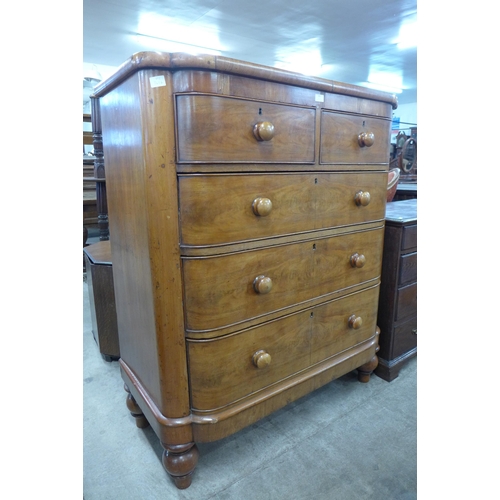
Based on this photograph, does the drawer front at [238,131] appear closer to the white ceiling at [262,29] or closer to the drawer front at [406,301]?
the drawer front at [406,301]

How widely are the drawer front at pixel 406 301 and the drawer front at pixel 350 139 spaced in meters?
0.59

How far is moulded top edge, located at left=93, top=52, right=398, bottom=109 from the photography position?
82cm

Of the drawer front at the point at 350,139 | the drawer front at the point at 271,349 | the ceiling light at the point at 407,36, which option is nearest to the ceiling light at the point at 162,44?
the ceiling light at the point at 407,36

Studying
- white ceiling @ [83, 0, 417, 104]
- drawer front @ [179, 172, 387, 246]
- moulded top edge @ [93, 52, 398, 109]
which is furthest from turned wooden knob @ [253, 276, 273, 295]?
white ceiling @ [83, 0, 417, 104]

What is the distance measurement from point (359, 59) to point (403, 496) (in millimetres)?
6651

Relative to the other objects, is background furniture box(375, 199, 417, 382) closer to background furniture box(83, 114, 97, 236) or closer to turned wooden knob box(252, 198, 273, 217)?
turned wooden knob box(252, 198, 273, 217)

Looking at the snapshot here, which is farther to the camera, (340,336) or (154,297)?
(340,336)

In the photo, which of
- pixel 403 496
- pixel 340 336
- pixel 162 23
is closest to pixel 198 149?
pixel 340 336

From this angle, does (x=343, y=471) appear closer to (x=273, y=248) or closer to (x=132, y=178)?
(x=273, y=248)

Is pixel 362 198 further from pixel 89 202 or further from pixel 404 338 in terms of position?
pixel 89 202

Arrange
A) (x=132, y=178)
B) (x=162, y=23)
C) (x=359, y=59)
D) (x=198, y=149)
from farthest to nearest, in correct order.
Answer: (x=359, y=59), (x=162, y=23), (x=132, y=178), (x=198, y=149)

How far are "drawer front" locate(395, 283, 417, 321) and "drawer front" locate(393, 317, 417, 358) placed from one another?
0.16ft

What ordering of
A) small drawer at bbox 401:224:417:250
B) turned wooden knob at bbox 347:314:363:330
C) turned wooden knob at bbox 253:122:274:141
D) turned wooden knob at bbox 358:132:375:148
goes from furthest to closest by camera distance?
small drawer at bbox 401:224:417:250 < turned wooden knob at bbox 347:314:363:330 < turned wooden knob at bbox 358:132:375:148 < turned wooden knob at bbox 253:122:274:141
